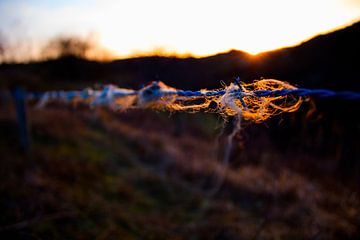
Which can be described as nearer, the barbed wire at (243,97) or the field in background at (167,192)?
the barbed wire at (243,97)

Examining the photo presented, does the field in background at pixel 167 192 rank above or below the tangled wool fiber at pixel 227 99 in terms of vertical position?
below

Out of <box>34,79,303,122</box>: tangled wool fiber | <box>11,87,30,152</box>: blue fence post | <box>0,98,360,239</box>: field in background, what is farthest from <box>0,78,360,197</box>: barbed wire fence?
<box>11,87,30,152</box>: blue fence post

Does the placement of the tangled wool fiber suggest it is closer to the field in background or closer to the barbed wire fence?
the barbed wire fence

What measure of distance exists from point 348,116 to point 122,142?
263 inches

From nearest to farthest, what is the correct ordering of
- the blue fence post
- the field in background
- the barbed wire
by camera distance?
1. the barbed wire
2. the field in background
3. the blue fence post

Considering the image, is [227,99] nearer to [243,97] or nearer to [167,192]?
[243,97]

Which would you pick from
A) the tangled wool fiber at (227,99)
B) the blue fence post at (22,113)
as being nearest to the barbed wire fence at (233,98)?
the tangled wool fiber at (227,99)

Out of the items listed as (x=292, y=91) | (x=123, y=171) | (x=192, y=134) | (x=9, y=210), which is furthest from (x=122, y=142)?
(x=292, y=91)

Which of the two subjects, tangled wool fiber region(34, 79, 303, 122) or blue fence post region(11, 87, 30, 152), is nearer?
tangled wool fiber region(34, 79, 303, 122)

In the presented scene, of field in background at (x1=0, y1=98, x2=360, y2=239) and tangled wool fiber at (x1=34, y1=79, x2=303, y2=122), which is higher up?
tangled wool fiber at (x1=34, y1=79, x2=303, y2=122)

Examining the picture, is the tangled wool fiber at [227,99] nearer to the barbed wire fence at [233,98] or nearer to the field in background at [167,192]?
the barbed wire fence at [233,98]

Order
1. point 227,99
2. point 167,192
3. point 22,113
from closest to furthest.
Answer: point 227,99, point 167,192, point 22,113

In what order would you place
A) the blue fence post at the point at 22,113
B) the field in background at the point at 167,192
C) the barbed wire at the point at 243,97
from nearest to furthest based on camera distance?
the barbed wire at the point at 243,97 → the field in background at the point at 167,192 → the blue fence post at the point at 22,113

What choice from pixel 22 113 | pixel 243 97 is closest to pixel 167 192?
pixel 22 113
